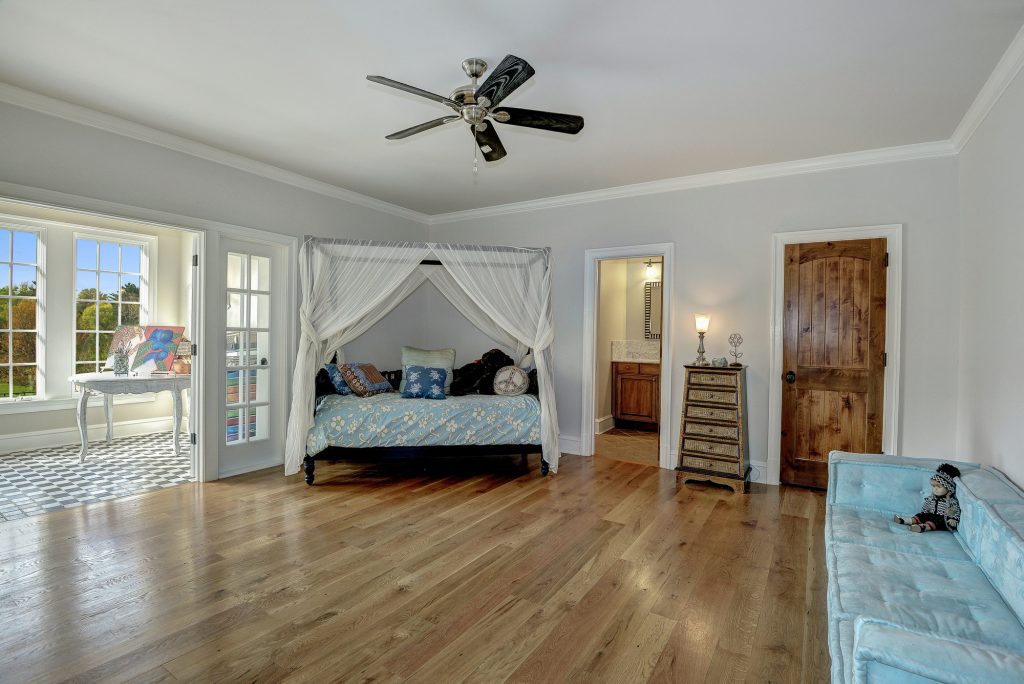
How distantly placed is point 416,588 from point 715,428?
2.80 m

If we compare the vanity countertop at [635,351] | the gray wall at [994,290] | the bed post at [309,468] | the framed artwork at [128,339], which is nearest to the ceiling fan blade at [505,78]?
the gray wall at [994,290]

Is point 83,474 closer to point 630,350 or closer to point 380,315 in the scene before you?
point 380,315

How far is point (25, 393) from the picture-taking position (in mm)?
5121

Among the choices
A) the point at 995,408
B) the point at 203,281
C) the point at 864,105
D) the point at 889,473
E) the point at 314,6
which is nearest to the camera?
A: the point at 314,6

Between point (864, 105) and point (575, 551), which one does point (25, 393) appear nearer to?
point (575, 551)

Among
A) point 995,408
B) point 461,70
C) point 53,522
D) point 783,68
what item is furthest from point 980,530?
point 53,522

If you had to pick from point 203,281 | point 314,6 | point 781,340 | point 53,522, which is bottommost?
point 53,522

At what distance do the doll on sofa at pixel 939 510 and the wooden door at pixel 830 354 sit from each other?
1683mm

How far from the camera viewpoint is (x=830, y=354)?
397 centimetres

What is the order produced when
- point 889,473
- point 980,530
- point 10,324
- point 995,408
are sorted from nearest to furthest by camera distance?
point 980,530 → point 889,473 → point 995,408 → point 10,324

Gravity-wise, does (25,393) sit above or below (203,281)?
below

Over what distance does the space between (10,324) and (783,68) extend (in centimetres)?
704

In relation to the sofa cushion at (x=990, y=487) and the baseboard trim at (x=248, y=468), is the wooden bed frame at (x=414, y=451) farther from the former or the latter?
the sofa cushion at (x=990, y=487)

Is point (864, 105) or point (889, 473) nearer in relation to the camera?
point (889, 473)
